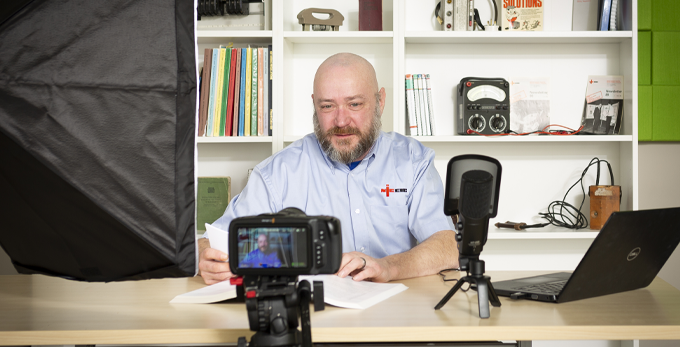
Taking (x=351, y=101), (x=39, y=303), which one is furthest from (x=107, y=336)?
(x=351, y=101)

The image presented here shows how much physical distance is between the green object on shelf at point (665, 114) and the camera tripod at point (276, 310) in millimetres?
2389

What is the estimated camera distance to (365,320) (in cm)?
96

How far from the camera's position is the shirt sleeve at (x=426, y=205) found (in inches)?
66.3

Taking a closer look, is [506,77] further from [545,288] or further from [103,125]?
[103,125]

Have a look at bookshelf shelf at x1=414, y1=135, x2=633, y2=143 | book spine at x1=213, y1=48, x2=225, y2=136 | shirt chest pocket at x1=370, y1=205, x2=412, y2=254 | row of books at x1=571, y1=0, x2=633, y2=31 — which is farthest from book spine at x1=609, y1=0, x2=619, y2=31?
book spine at x1=213, y1=48, x2=225, y2=136

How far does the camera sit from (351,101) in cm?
186

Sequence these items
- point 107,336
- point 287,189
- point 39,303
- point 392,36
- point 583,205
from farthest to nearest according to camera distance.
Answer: point 583,205 → point 392,36 → point 287,189 → point 39,303 → point 107,336

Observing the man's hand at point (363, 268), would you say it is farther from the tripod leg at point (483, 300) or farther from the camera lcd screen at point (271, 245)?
the camera lcd screen at point (271, 245)

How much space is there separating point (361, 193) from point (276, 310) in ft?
3.50

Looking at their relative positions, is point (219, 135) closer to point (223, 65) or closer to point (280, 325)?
point (223, 65)

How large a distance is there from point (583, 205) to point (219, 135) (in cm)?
181

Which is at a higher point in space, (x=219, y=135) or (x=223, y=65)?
(x=223, y=65)

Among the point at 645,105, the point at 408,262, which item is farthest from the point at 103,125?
the point at 645,105

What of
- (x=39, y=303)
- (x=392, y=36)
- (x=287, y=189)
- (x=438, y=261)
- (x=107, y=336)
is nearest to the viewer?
(x=107, y=336)
